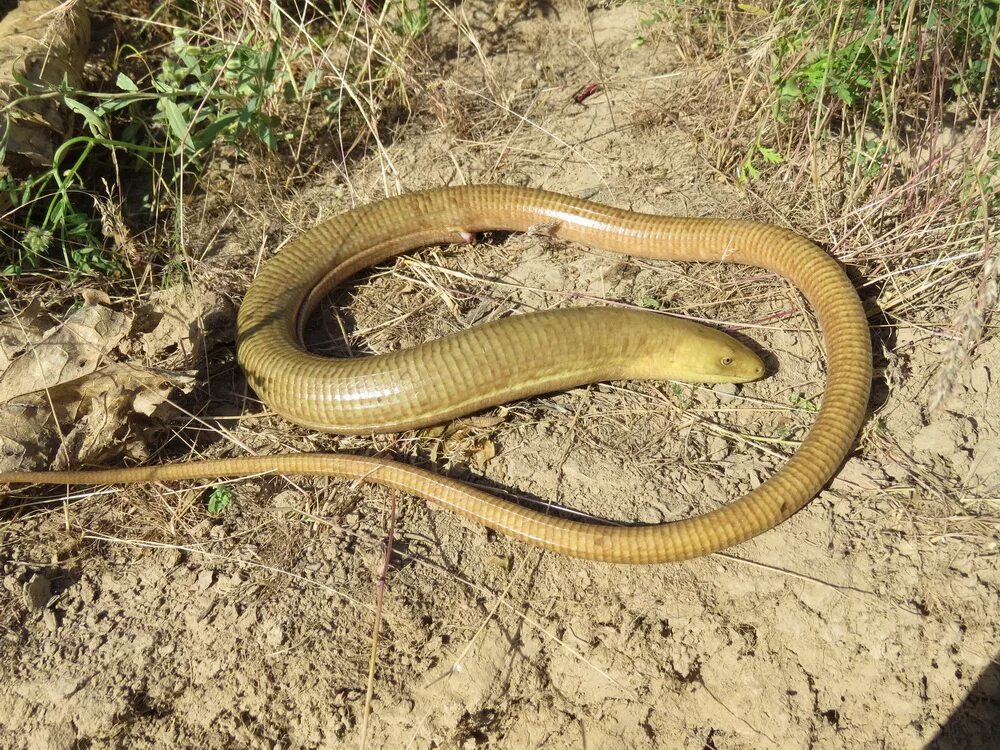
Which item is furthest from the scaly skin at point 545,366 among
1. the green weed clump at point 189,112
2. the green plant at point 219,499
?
the green weed clump at point 189,112

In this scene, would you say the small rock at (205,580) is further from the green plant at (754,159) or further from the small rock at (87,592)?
the green plant at (754,159)

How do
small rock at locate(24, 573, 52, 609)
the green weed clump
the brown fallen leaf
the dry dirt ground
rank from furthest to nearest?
the green weed clump → the brown fallen leaf → small rock at locate(24, 573, 52, 609) → the dry dirt ground

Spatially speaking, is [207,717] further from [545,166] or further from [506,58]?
[506,58]

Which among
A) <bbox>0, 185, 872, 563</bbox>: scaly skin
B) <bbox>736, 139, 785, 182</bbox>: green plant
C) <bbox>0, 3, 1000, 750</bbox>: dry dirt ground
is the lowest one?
<bbox>0, 3, 1000, 750</bbox>: dry dirt ground

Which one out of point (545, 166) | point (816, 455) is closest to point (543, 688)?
point (816, 455)

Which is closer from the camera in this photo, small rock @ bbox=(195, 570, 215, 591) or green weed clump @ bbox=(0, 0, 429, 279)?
small rock @ bbox=(195, 570, 215, 591)

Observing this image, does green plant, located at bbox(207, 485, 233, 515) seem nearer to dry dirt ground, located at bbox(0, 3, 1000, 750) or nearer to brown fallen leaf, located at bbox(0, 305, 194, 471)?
dry dirt ground, located at bbox(0, 3, 1000, 750)

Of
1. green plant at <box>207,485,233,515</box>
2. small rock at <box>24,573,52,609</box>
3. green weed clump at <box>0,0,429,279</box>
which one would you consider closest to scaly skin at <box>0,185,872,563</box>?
green plant at <box>207,485,233,515</box>
